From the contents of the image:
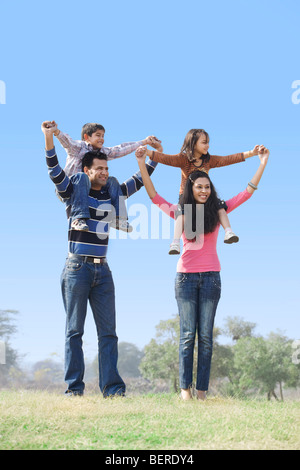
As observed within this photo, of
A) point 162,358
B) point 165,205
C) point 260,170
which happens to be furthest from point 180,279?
point 162,358

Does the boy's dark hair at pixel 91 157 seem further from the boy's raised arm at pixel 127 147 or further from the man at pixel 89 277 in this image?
the boy's raised arm at pixel 127 147

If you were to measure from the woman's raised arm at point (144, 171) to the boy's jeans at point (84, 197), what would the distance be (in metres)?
0.37

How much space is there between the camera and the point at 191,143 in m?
7.03

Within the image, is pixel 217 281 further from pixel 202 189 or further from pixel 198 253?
pixel 202 189

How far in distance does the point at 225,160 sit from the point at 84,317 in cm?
286

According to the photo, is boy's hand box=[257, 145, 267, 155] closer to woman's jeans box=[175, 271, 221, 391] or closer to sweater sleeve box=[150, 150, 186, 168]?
sweater sleeve box=[150, 150, 186, 168]

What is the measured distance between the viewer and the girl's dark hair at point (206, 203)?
6.56 meters

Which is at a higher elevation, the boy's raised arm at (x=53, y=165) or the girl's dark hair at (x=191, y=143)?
the girl's dark hair at (x=191, y=143)

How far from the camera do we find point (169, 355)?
3042cm

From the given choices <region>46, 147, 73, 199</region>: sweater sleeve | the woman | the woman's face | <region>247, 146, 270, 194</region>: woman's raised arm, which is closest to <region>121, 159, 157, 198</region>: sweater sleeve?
the woman

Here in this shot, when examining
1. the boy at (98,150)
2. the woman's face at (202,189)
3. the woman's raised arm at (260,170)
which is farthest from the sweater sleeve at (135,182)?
the woman's raised arm at (260,170)
